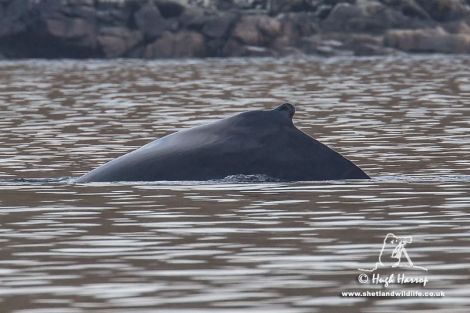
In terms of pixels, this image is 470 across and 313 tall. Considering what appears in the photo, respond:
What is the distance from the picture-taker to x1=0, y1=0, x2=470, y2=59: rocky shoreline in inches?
4123

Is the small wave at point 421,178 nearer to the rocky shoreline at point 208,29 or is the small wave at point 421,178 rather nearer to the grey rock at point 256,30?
the rocky shoreline at point 208,29

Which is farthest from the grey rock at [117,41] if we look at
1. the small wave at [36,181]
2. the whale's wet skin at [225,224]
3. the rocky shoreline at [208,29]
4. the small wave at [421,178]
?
the small wave at [421,178]

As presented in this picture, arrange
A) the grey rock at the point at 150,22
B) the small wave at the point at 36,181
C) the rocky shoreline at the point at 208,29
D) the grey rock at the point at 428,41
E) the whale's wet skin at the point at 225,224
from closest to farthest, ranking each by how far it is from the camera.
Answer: the whale's wet skin at the point at 225,224 → the small wave at the point at 36,181 → the grey rock at the point at 428,41 → the rocky shoreline at the point at 208,29 → the grey rock at the point at 150,22

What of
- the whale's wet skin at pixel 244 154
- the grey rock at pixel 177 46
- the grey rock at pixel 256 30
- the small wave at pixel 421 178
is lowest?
the grey rock at pixel 177 46

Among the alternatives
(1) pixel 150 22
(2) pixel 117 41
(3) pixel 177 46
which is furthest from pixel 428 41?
(2) pixel 117 41

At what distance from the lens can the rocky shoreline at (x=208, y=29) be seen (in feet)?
344

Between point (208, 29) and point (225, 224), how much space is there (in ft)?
298

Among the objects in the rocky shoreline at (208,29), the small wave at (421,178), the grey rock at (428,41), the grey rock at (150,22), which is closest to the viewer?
the small wave at (421,178)

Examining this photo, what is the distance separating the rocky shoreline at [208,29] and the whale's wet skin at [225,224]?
6715 cm

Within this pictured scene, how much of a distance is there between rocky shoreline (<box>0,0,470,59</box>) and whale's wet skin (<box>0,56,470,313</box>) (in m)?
67.1

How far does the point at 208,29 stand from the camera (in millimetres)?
107062

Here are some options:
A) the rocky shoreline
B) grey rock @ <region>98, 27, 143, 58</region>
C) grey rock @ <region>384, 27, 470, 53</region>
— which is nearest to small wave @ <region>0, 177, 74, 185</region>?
grey rock @ <region>384, 27, 470, 53</region>

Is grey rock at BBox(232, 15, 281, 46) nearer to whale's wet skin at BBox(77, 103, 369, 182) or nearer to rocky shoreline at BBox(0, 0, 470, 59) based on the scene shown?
rocky shoreline at BBox(0, 0, 470, 59)

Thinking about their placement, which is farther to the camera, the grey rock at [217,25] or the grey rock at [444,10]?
the grey rock at [444,10]
